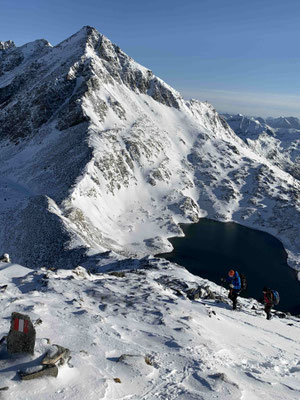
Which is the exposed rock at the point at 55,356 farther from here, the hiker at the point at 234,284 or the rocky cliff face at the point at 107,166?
the rocky cliff face at the point at 107,166

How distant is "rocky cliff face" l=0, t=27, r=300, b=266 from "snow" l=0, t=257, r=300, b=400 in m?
27.0

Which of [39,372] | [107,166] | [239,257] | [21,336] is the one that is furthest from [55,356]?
[107,166]

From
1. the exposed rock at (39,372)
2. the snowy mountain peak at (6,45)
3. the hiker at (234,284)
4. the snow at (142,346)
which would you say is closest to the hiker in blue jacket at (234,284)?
the hiker at (234,284)

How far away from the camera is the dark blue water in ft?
221

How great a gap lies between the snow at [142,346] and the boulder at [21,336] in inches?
10.1

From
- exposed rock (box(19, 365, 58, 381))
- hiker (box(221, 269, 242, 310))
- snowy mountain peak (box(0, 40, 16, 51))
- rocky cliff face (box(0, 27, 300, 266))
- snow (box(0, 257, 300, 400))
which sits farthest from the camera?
snowy mountain peak (box(0, 40, 16, 51))

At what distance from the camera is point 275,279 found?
2835 inches

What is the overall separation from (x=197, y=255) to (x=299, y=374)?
6607 centimetres

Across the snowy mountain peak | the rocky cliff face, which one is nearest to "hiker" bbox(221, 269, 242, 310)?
the rocky cliff face

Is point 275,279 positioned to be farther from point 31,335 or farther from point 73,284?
point 31,335

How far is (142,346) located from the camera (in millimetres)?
12789

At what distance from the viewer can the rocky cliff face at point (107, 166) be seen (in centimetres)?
6366

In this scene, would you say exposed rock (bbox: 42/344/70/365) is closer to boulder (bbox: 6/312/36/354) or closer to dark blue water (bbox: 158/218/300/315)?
boulder (bbox: 6/312/36/354)

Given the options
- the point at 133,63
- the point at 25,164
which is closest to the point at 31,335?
the point at 25,164
